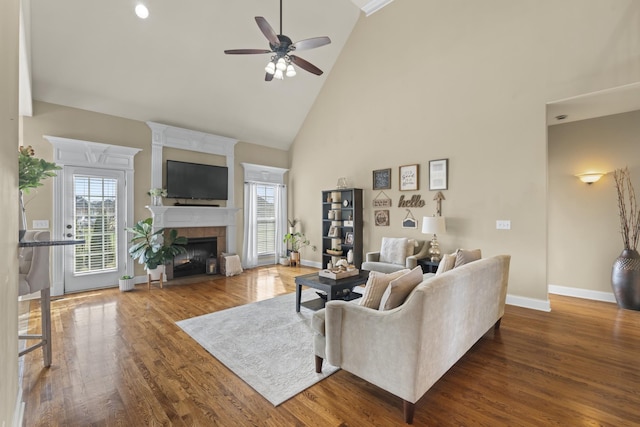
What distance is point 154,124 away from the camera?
553 cm

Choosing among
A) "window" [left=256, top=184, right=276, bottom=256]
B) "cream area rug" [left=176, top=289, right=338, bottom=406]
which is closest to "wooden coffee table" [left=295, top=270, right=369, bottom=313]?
"cream area rug" [left=176, top=289, right=338, bottom=406]

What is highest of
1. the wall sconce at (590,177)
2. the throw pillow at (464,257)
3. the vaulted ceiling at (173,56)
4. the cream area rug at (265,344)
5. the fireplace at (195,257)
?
the vaulted ceiling at (173,56)

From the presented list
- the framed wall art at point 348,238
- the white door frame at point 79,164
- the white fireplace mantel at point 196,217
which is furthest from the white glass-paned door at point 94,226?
the framed wall art at point 348,238

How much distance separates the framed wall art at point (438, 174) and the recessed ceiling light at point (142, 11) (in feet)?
16.6

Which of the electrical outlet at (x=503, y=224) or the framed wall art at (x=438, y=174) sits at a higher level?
the framed wall art at (x=438, y=174)

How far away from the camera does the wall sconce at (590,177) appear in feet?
14.5

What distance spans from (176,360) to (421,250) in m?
4.14

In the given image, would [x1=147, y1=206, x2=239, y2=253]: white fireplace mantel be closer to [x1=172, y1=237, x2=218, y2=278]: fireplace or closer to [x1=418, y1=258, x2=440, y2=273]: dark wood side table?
[x1=172, y1=237, x2=218, y2=278]: fireplace

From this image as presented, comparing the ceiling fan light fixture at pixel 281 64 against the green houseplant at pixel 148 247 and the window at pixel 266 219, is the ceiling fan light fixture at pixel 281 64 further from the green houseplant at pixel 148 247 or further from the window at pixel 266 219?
the window at pixel 266 219

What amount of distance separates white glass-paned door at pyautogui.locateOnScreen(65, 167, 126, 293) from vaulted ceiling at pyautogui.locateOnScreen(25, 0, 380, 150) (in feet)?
4.15

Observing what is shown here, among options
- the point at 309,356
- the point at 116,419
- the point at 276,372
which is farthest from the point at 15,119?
the point at 309,356

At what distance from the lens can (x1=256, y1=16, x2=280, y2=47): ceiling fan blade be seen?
2986 millimetres

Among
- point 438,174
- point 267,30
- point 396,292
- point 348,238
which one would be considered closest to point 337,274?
point 396,292

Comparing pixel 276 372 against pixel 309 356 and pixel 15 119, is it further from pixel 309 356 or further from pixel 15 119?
pixel 15 119
